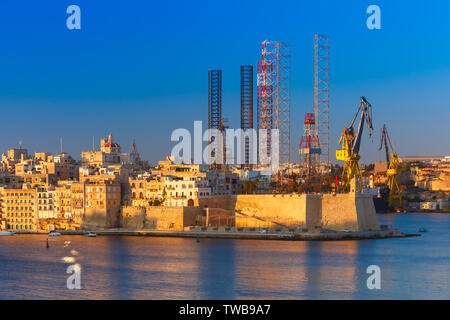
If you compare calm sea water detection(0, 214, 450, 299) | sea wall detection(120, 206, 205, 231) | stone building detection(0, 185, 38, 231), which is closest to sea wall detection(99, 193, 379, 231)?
sea wall detection(120, 206, 205, 231)

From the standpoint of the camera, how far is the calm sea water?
84.4ft

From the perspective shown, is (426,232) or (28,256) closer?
(28,256)

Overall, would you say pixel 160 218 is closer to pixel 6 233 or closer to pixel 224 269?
pixel 6 233

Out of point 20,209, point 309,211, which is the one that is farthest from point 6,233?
point 309,211

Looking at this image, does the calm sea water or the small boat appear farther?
the small boat

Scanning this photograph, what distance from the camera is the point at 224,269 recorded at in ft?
100.0

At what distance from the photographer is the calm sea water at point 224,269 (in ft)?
84.4

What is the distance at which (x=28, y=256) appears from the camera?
3575cm

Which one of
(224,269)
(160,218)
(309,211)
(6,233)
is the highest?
(309,211)

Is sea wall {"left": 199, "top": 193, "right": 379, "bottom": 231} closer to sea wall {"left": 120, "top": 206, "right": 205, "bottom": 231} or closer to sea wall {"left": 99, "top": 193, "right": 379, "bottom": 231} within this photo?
sea wall {"left": 99, "top": 193, "right": 379, "bottom": 231}

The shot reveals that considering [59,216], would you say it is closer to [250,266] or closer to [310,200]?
[310,200]
